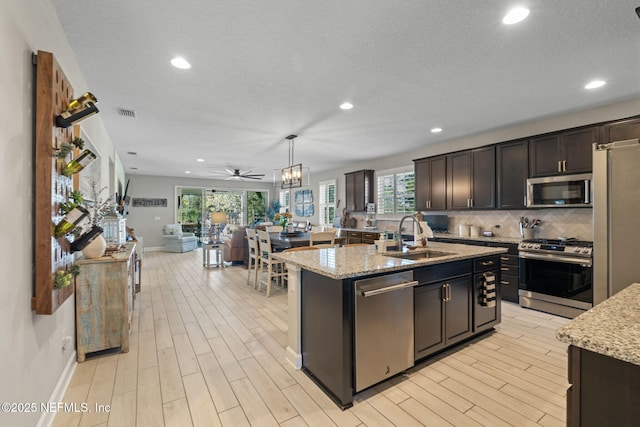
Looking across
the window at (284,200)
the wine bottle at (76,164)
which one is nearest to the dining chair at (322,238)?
the wine bottle at (76,164)

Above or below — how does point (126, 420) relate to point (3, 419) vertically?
below

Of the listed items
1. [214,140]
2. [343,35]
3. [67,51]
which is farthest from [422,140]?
[67,51]

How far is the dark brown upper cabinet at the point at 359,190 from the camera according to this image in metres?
6.99

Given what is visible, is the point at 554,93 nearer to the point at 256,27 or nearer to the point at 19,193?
the point at 256,27

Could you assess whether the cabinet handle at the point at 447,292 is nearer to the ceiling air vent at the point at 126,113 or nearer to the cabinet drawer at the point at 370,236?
the cabinet drawer at the point at 370,236

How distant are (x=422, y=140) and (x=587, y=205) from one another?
2630 mm

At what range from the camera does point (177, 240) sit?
29.5 ft

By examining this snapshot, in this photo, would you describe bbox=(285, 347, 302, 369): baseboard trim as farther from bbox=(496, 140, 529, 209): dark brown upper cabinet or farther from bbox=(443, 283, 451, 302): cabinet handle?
bbox=(496, 140, 529, 209): dark brown upper cabinet

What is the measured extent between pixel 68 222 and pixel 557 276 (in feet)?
16.4

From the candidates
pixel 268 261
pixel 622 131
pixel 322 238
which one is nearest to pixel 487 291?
pixel 622 131

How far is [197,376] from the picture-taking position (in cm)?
222

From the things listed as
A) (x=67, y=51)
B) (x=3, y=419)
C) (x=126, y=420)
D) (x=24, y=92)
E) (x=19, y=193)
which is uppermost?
(x=67, y=51)

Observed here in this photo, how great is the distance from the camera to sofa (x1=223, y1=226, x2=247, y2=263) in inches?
263

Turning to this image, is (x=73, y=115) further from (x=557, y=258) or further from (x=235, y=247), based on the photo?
(x=235, y=247)
